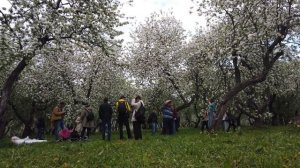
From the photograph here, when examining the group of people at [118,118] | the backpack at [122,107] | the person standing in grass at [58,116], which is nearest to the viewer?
the group of people at [118,118]

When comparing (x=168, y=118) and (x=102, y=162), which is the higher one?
(x=168, y=118)

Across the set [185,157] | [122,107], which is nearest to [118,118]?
[122,107]

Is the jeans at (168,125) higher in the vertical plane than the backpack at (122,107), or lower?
lower

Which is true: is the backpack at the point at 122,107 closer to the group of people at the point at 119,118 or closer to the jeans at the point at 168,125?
the group of people at the point at 119,118

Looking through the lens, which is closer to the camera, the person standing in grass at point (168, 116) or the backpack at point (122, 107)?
the backpack at point (122, 107)

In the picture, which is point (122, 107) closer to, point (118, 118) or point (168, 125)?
point (118, 118)

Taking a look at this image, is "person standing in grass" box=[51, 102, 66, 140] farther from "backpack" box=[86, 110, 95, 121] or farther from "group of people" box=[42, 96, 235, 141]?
"backpack" box=[86, 110, 95, 121]

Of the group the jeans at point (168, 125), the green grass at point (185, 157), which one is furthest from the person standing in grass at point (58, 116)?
the green grass at point (185, 157)

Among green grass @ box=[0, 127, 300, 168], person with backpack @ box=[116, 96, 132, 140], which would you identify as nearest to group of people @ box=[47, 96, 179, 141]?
person with backpack @ box=[116, 96, 132, 140]

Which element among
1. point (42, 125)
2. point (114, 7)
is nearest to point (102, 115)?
point (114, 7)

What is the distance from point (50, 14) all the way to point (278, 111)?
43249mm

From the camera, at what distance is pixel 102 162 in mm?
13398

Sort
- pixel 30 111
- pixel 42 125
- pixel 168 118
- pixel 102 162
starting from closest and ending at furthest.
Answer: pixel 102 162
pixel 168 118
pixel 42 125
pixel 30 111

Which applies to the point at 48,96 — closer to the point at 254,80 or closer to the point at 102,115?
the point at 102,115
